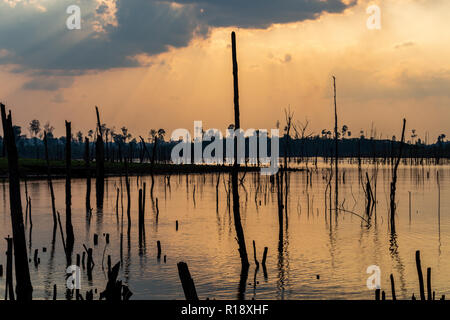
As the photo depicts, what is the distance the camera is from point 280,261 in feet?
72.1

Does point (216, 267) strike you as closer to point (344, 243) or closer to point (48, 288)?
point (48, 288)

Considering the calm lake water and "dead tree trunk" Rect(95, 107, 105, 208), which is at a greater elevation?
"dead tree trunk" Rect(95, 107, 105, 208)

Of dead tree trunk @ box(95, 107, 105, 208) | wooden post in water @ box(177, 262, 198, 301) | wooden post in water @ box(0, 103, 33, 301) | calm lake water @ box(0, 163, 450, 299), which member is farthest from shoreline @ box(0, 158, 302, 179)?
wooden post in water @ box(177, 262, 198, 301)

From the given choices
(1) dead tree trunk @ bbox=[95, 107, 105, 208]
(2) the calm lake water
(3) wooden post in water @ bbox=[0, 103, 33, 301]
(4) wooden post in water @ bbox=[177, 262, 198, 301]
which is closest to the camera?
(4) wooden post in water @ bbox=[177, 262, 198, 301]

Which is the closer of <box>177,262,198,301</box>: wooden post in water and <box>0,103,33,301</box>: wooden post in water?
<box>177,262,198,301</box>: wooden post in water

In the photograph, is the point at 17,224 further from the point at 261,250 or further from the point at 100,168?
the point at 100,168

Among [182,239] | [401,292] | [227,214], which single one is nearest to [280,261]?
[401,292]

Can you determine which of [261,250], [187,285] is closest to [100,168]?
[261,250]

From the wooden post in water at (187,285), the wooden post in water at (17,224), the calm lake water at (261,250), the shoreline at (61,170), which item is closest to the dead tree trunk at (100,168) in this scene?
the calm lake water at (261,250)

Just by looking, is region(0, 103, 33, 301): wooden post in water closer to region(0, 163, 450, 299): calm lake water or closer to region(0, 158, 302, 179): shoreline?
region(0, 163, 450, 299): calm lake water

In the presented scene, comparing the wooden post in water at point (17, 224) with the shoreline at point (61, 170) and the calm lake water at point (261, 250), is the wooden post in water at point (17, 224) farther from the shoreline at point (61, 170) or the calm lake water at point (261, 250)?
the shoreline at point (61, 170)
